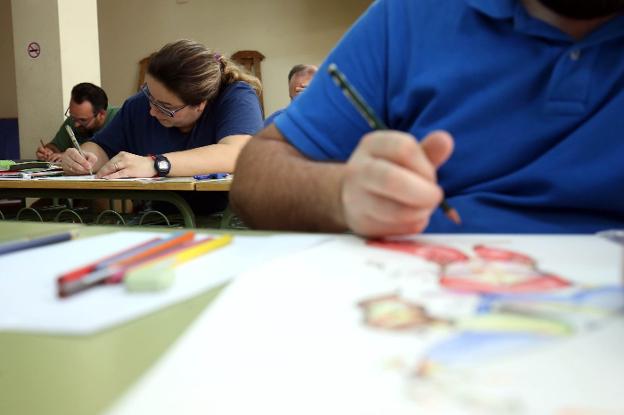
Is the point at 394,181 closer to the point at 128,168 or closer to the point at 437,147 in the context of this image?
the point at 437,147

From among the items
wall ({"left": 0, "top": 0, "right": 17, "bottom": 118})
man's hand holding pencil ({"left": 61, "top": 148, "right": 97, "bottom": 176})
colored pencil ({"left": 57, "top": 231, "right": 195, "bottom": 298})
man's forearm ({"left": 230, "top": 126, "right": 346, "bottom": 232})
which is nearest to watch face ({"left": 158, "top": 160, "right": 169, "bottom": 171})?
man's hand holding pencil ({"left": 61, "top": 148, "right": 97, "bottom": 176})

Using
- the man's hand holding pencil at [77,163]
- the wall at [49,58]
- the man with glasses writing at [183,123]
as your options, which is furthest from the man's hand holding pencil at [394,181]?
the wall at [49,58]

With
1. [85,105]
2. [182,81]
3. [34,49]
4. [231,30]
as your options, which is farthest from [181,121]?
[231,30]

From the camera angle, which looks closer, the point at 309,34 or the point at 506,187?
the point at 506,187

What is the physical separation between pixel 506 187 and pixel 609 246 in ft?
0.64

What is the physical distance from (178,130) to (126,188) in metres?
0.55

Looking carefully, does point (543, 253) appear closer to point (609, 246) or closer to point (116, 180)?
point (609, 246)

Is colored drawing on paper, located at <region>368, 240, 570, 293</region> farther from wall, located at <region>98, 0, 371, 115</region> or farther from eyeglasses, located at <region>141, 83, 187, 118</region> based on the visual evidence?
wall, located at <region>98, 0, 371, 115</region>

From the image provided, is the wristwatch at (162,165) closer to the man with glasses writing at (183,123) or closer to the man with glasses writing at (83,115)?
the man with glasses writing at (183,123)

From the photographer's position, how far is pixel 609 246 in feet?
1.75

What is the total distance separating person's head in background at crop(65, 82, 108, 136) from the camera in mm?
3721

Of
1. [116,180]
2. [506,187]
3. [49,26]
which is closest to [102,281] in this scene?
[506,187]

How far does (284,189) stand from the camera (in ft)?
2.36

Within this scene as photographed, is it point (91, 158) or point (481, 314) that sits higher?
point (481, 314)
